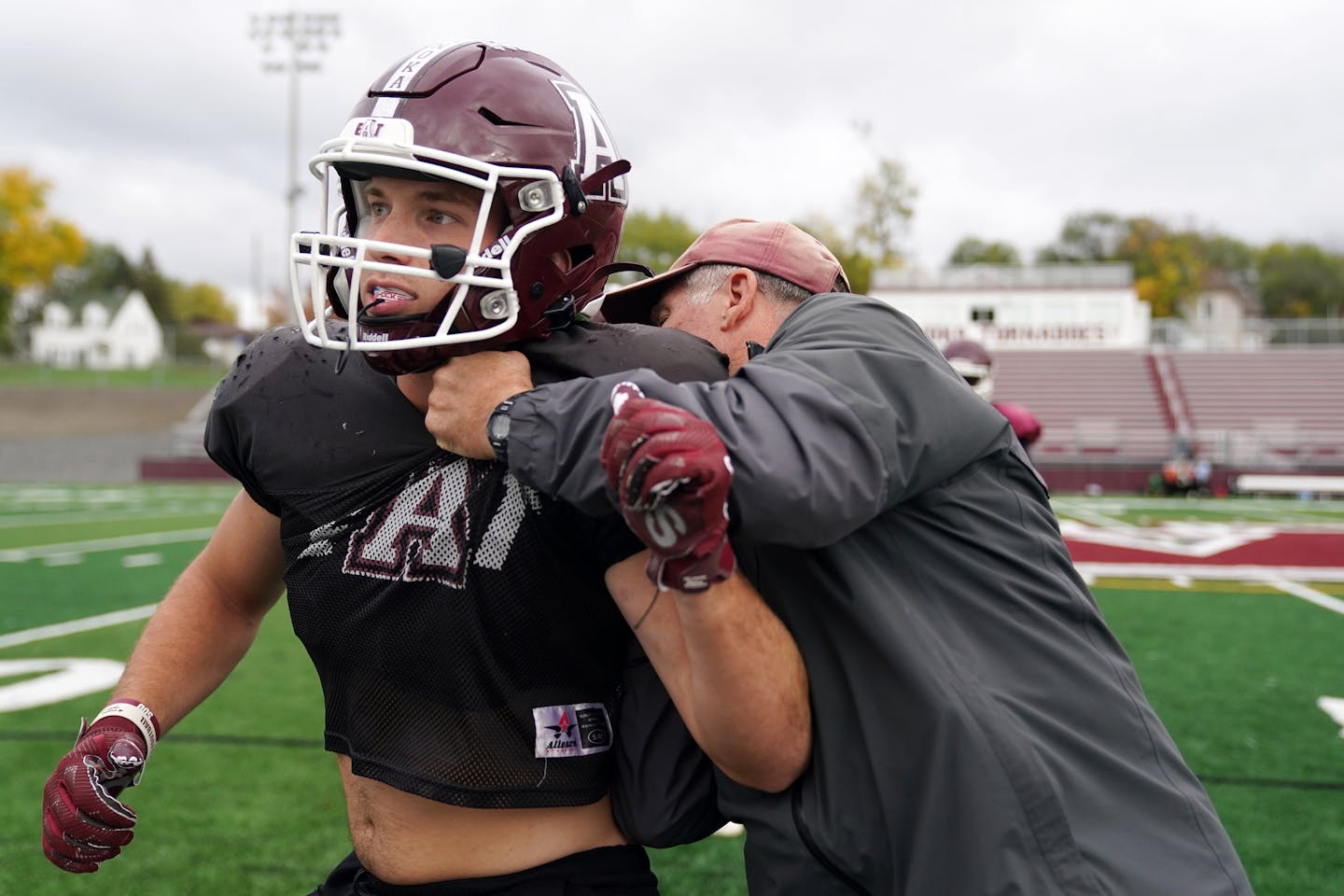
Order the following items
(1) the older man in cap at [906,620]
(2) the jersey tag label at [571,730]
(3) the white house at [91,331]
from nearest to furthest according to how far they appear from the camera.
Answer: (1) the older man in cap at [906,620] → (2) the jersey tag label at [571,730] → (3) the white house at [91,331]

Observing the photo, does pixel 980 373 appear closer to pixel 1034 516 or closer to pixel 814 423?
pixel 1034 516

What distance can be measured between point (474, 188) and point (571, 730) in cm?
84

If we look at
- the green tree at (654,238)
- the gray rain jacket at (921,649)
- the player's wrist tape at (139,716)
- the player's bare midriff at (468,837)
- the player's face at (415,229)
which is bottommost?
the player's bare midriff at (468,837)

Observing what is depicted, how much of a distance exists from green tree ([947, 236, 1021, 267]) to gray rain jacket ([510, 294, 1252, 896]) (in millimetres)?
76524

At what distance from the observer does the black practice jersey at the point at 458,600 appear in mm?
1715

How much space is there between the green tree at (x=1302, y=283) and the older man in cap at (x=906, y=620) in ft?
264

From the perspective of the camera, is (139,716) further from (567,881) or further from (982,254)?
(982,254)

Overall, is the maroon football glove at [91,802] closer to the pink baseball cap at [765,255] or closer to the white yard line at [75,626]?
the pink baseball cap at [765,255]

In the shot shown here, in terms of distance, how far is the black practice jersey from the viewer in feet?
5.63

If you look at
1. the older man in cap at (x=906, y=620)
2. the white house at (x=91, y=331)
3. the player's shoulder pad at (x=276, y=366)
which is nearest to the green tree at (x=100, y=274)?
the white house at (x=91, y=331)

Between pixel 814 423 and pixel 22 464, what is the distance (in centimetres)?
3220

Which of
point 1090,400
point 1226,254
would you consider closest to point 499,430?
point 1090,400

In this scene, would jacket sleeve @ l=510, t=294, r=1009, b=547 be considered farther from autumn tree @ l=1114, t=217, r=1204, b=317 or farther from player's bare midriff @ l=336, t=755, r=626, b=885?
autumn tree @ l=1114, t=217, r=1204, b=317

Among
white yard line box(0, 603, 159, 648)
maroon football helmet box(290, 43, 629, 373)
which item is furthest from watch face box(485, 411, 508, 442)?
white yard line box(0, 603, 159, 648)
